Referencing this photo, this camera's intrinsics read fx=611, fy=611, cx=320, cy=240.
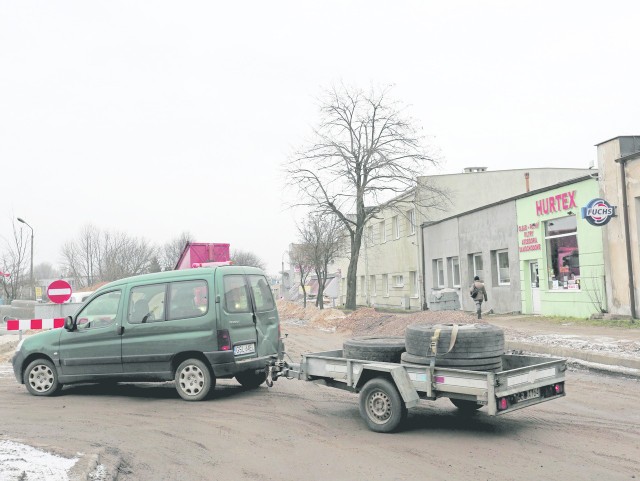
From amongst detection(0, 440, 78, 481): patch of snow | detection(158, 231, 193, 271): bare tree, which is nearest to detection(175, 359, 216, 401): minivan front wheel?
detection(0, 440, 78, 481): patch of snow

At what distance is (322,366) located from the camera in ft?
24.2

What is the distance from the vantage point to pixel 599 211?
17.5 metres

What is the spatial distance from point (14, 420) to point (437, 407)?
529cm

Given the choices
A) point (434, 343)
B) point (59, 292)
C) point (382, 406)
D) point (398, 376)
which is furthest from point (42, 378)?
point (434, 343)

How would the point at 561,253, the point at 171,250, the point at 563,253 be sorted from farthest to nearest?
the point at 171,250 → the point at 561,253 → the point at 563,253

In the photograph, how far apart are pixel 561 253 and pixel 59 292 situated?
15856mm

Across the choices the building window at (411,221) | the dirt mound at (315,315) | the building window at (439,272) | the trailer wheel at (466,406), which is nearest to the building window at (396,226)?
the building window at (411,221)

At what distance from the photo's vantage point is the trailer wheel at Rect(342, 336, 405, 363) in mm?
7172

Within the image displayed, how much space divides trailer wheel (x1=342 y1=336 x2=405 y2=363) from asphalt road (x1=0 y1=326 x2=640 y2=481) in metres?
0.75

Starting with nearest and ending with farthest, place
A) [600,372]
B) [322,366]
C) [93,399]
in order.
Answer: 1. [322,366]
2. [93,399]
3. [600,372]

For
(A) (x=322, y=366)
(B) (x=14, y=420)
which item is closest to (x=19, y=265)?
(B) (x=14, y=420)

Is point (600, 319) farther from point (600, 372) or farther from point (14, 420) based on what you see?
point (14, 420)

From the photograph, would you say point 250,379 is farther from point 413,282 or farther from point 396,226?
point 396,226

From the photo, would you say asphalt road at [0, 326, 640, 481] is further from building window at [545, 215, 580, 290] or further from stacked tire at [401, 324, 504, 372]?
building window at [545, 215, 580, 290]
